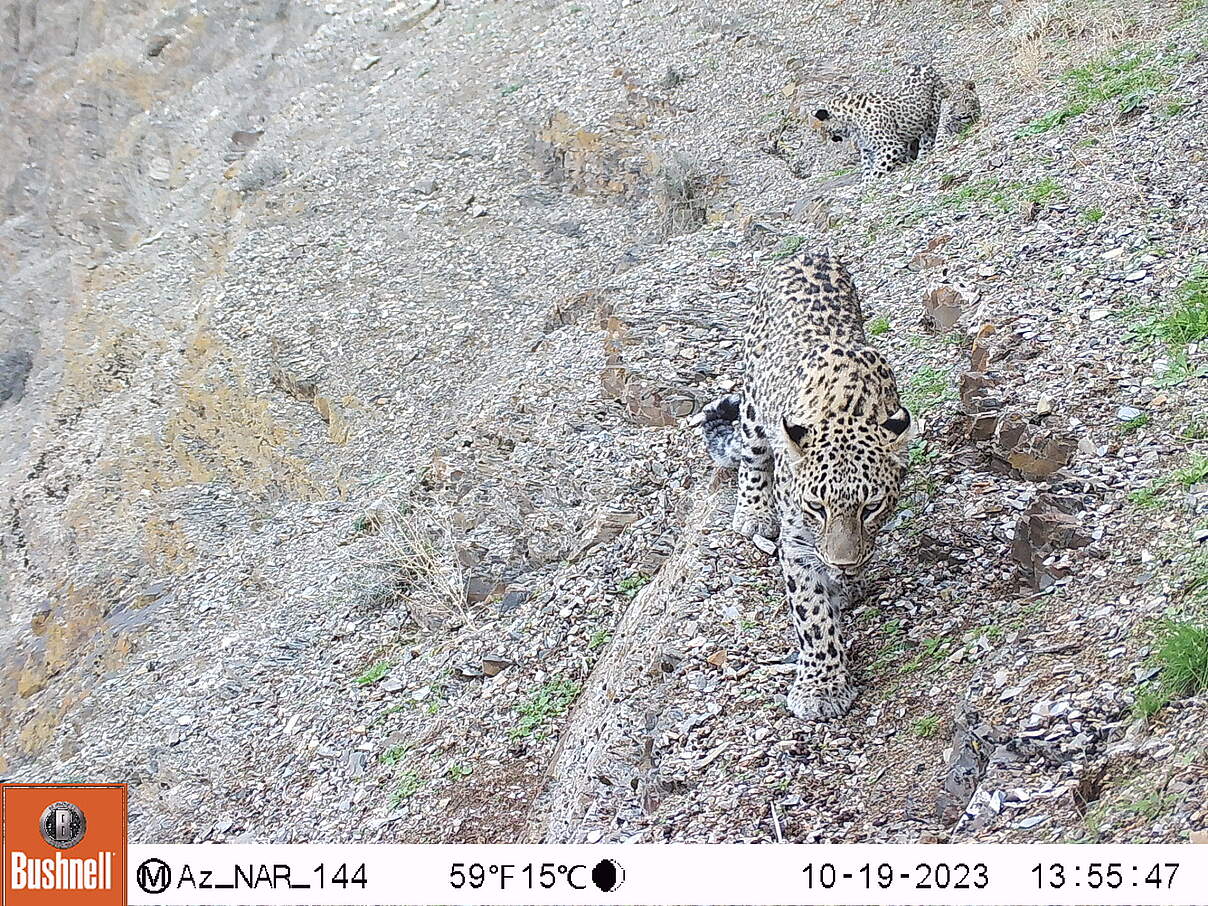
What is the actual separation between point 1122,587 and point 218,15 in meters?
25.2

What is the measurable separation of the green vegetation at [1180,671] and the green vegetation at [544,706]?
3878 millimetres

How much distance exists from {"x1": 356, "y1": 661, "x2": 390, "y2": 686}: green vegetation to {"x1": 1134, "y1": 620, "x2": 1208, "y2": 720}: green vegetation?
5879 millimetres

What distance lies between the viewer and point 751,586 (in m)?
7.62

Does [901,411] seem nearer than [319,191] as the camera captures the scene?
Yes

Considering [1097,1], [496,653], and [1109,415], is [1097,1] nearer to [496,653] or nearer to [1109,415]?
[1109,415]

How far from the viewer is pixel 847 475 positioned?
20.2 feet

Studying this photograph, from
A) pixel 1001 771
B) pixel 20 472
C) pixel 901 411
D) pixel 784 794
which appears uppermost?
pixel 901 411

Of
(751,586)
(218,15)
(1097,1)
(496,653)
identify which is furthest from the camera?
(218,15)

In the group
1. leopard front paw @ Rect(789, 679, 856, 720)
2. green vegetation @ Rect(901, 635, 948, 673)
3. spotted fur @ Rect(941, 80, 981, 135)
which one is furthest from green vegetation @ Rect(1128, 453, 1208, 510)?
spotted fur @ Rect(941, 80, 981, 135)

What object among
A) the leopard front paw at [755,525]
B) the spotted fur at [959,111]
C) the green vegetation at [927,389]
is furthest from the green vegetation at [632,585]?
the spotted fur at [959,111]

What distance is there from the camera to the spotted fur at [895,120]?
13.8 metres

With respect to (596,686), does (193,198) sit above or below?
below

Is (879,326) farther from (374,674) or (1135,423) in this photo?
(374,674)

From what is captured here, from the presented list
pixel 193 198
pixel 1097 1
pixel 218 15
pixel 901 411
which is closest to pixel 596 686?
pixel 901 411
